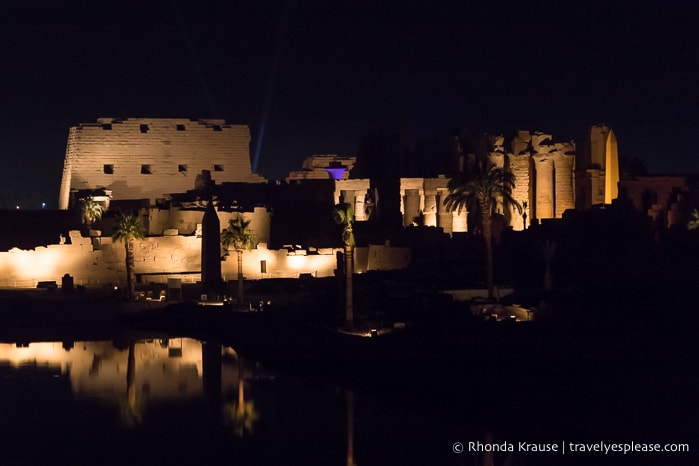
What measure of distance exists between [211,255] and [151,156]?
15980 mm

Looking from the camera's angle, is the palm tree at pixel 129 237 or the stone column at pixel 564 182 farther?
the stone column at pixel 564 182

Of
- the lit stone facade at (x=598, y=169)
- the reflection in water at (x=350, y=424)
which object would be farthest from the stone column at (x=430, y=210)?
the reflection in water at (x=350, y=424)

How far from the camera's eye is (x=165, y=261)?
5084cm

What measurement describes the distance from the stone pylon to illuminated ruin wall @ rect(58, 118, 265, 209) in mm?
13641

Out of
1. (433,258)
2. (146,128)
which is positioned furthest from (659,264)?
(146,128)

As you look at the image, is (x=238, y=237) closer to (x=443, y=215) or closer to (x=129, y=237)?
(x=129, y=237)

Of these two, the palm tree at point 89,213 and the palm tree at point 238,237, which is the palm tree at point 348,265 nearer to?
the palm tree at point 238,237

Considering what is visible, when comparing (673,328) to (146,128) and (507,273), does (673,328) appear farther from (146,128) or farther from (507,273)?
(146,128)

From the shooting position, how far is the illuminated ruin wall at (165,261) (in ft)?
162

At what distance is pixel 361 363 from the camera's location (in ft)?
107

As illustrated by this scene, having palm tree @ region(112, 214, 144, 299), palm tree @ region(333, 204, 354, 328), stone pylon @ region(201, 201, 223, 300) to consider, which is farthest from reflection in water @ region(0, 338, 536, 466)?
stone pylon @ region(201, 201, 223, 300)

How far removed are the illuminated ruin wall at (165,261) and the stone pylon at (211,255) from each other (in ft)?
6.20

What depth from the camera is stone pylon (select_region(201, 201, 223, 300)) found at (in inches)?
1881

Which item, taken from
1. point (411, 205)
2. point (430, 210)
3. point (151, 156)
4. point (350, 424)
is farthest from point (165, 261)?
point (350, 424)
